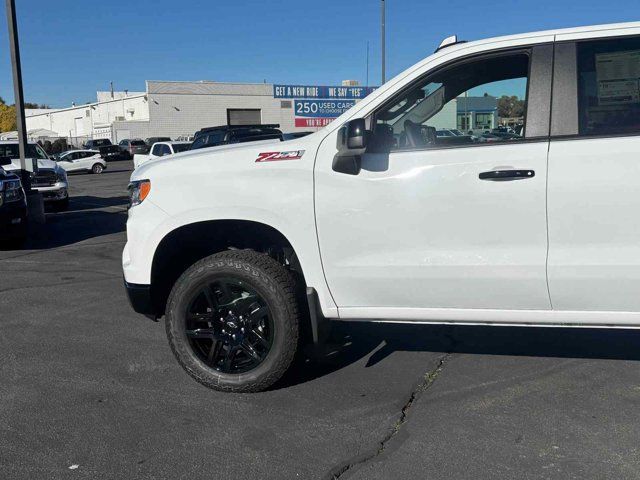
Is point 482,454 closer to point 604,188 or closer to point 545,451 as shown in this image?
point 545,451

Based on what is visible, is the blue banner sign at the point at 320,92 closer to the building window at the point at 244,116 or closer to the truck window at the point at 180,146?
the building window at the point at 244,116

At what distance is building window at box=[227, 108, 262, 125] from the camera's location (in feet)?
192

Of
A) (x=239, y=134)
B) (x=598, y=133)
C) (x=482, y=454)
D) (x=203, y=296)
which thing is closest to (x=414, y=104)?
(x=598, y=133)

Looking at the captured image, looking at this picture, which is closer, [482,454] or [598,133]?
[482,454]

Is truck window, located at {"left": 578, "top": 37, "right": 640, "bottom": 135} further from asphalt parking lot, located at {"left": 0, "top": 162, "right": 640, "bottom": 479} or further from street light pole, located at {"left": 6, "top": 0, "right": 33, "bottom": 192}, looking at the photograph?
street light pole, located at {"left": 6, "top": 0, "right": 33, "bottom": 192}

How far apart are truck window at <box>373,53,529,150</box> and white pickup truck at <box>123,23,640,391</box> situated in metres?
0.01

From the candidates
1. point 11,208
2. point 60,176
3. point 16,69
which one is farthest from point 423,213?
point 60,176

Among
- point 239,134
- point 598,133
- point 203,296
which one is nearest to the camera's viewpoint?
point 598,133

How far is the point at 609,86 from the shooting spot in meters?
3.68

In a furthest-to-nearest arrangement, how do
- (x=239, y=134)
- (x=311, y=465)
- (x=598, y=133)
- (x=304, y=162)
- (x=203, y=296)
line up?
(x=239, y=134) → (x=203, y=296) → (x=304, y=162) → (x=598, y=133) → (x=311, y=465)

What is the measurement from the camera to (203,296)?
13.9 feet

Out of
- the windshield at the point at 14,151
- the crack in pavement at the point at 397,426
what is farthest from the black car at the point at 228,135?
the crack in pavement at the point at 397,426

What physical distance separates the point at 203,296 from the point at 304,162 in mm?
1087

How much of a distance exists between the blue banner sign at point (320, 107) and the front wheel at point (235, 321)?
33.7 m
